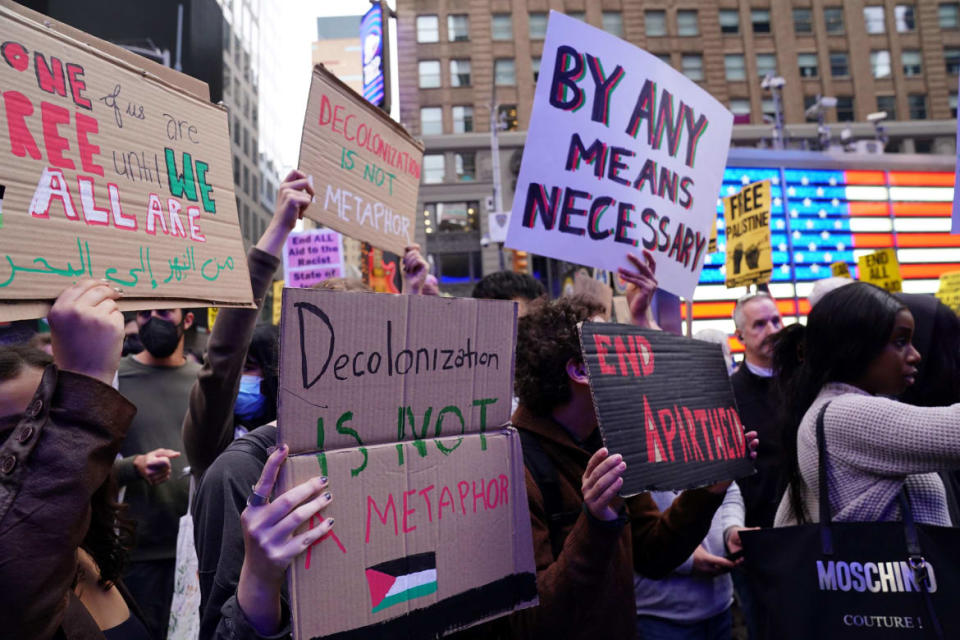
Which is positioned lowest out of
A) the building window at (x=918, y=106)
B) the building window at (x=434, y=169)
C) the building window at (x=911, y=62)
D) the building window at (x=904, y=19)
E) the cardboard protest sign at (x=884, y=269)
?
the cardboard protest sign at (x=884, y=269)

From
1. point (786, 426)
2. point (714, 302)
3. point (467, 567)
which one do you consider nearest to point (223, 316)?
point (467, 567)

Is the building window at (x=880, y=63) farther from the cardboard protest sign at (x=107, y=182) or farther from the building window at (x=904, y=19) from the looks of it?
the cardboard protest sign at (x=107, y=182)

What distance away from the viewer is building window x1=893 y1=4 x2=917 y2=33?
39906 mm

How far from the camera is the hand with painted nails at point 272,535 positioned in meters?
1.31

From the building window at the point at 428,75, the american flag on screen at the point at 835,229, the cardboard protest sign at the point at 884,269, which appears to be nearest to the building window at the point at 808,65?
the building window at the point at 428,75

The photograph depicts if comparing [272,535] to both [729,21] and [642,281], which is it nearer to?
[642,281]

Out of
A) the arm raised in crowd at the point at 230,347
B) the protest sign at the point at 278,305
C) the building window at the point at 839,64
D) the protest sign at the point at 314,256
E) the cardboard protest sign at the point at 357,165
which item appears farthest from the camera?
the building window at the point at 839,64

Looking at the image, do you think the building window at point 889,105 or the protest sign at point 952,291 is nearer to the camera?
the protest sign at point 952,291

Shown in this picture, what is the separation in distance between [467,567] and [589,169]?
190 cm

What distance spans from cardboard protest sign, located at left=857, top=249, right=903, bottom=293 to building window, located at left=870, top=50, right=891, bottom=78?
1496 inches

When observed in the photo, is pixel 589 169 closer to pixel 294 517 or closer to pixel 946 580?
pixel 946 580

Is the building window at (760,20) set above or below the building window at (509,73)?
above

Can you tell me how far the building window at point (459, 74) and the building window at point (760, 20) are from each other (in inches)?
667

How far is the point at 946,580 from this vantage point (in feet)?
6.93
